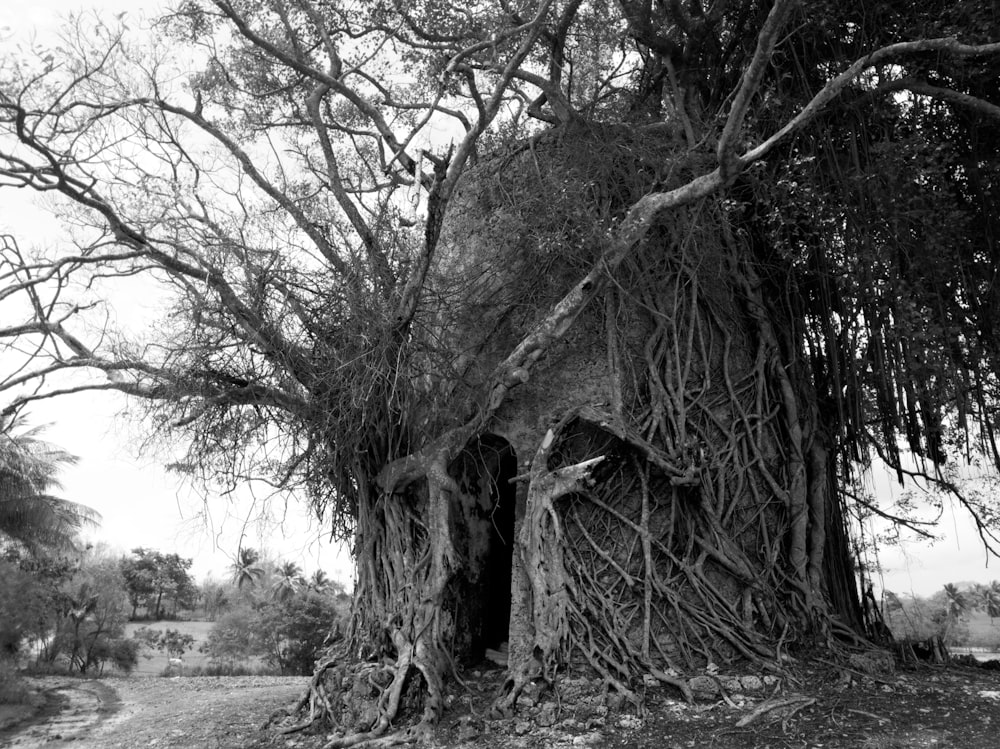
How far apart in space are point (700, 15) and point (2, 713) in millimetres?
11603

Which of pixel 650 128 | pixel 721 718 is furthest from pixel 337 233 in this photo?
pixel 721 718

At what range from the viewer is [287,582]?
106 ft

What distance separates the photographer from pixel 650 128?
847 cm

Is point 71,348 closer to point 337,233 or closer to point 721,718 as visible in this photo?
point 337,233

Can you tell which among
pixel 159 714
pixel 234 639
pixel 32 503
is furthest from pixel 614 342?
pixel 234 639

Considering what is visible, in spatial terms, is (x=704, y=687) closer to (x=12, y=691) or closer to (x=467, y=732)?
(x=467, y=732)

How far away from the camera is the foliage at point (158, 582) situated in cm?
3325

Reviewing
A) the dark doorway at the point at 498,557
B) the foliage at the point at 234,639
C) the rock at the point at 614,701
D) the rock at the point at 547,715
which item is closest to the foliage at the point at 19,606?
Answer: the foliage at the point at 234,639

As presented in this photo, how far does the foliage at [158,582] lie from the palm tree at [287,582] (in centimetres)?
384

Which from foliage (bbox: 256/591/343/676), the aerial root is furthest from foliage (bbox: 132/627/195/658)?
the aerial root

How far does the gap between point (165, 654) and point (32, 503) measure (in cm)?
1395

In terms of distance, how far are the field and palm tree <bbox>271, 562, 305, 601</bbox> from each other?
261 cm

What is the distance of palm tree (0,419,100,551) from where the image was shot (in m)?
16.0

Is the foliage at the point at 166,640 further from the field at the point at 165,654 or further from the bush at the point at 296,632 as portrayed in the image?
the bush at the point at 296,632
